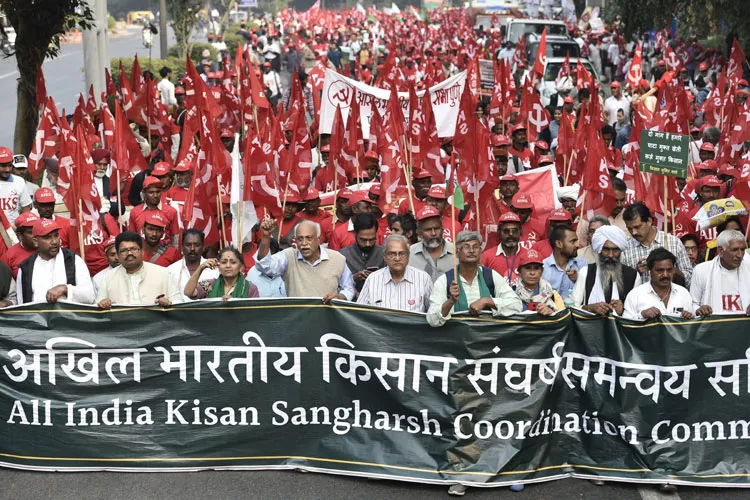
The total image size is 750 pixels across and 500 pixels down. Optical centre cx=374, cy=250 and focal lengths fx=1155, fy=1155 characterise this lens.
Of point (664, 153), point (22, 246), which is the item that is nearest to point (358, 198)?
point (664, 153)

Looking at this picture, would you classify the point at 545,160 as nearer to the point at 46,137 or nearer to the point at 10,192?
the point at 46,137

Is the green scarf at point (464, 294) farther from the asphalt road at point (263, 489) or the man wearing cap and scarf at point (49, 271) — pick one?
the man wearing cap and scarf at point (49, 271)

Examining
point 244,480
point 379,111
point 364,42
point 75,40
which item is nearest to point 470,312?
point 244,480

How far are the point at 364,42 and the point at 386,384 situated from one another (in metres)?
39.2

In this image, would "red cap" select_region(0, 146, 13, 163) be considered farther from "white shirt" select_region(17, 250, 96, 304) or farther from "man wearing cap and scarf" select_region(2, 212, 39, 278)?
"white shirt" select_region(17, 250, 96, 304)

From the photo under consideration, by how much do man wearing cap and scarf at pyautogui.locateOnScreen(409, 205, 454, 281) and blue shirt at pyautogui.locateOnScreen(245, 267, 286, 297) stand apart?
3.33ft

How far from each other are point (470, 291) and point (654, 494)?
1613 mm

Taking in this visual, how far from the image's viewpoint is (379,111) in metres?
14.3

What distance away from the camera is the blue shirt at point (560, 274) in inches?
320

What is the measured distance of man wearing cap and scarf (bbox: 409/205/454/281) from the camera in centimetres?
838

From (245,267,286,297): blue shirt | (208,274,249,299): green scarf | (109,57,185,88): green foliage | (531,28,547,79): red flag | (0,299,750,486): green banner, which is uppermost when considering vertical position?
(531,28,547,79): red flag

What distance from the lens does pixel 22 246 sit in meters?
8.41

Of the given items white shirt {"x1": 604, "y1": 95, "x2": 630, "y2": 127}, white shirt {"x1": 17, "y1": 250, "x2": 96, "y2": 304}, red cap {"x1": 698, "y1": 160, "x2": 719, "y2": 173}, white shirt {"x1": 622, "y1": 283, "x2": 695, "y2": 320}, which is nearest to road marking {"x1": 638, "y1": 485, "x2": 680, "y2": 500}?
white shirt {"x1": 622, "y1": 283, "x2": 695, "y2": 320}

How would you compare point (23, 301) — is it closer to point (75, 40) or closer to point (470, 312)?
point (470, 312)
